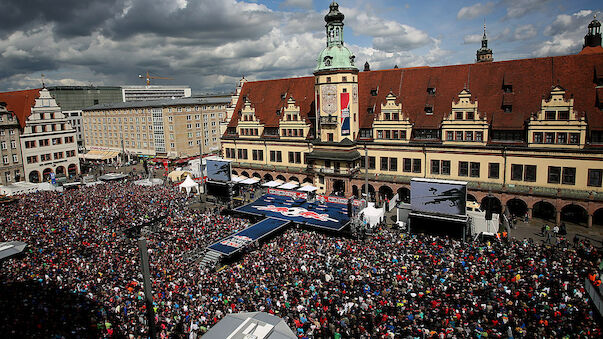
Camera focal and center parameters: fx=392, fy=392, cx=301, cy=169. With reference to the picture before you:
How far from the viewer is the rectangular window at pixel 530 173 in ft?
146

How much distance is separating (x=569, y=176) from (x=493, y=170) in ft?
24.7

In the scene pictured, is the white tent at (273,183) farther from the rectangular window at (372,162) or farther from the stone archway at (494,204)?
the stone archway at (494,204)

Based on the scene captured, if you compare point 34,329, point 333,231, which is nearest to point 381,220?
point 333,231

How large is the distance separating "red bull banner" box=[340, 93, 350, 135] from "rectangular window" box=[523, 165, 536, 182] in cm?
2251

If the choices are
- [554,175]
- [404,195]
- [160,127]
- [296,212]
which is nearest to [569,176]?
[554,175]

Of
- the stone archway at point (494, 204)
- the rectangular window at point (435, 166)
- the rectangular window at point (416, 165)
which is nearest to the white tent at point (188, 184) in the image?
the rectangular window at point (416, 165)

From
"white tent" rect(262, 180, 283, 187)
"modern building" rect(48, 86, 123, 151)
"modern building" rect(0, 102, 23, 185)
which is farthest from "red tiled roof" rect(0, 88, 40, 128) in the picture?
"white tent" rect(262, 180, 283, 187)

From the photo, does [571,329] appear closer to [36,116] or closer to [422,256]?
[422,256]

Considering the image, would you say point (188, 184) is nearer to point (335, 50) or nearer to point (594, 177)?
point (335, 50)

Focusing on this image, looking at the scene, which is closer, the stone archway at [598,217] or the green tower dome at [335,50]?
the stone archway at [598,217]

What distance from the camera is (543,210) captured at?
46.3 metres

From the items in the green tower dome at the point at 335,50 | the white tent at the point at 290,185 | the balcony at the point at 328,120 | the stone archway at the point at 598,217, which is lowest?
the stone archway at the point at 598,217

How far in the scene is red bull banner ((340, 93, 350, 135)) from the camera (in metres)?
54.9

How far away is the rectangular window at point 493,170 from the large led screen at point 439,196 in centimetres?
1057
